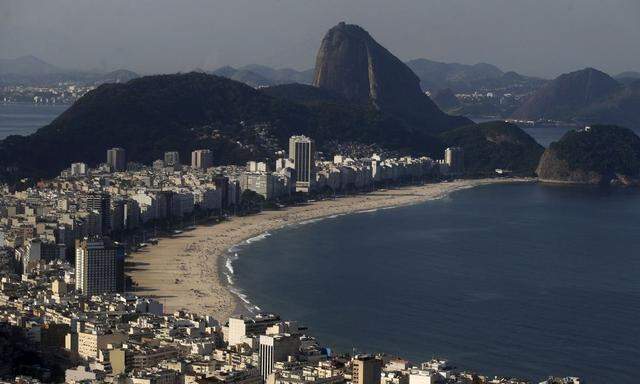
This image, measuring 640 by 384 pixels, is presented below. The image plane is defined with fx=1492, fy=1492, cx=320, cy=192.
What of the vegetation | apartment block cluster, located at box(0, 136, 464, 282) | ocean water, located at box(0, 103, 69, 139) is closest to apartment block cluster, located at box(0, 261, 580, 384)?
apartment block cluster, located at box(0, 136, 464, 282)

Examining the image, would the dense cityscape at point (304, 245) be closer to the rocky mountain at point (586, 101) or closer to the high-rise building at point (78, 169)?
the high-rise building at point (78, 169)

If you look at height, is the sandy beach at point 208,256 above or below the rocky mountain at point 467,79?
below

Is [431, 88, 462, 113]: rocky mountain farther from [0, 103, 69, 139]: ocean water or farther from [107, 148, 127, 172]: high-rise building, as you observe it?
[107, 148, 127, 172]: high-rise building

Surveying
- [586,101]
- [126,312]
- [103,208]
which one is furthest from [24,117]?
[126,312]

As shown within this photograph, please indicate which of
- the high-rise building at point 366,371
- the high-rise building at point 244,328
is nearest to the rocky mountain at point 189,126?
the high-rise building at point 244,328

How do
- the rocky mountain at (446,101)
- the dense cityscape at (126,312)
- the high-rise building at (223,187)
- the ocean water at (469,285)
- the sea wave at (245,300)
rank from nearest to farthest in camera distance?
the dense cityscape at (126,312)
the ocean water at (469,285)
the sea wave at (245,300)
the high-rise building at (223,187)
the rocky mountain at (446,101)

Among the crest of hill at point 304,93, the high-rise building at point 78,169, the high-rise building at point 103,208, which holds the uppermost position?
the crest of hill at point 304,93

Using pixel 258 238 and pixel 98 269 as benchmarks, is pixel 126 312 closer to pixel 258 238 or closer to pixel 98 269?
pixel 98 269
